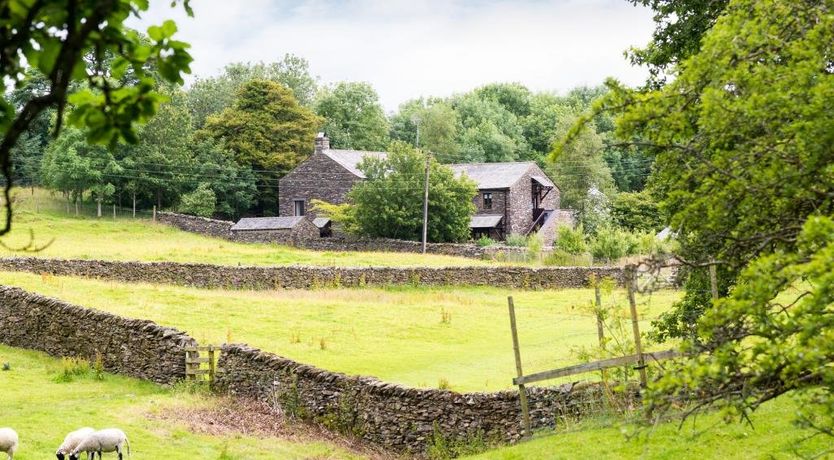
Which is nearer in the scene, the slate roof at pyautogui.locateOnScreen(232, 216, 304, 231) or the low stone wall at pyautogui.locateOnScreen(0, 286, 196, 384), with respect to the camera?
the low stone wall at pyautogui.locateOnScreen(0, 286, 196, 384)

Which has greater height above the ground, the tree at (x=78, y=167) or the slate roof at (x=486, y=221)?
the tree at (x=78, y=167)

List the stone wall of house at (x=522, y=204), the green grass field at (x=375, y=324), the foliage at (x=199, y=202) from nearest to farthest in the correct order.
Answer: the green grass field at (x=375, y=324), the foliage at (x=199, y=202), the stone wall of house at (x=522, y=204)

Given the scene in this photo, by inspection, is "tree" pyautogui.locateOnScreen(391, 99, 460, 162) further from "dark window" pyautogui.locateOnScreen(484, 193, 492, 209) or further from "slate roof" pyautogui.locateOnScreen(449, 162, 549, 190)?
"dark window" pyautogui.locateOnScreen(484, 193, 492, 209)

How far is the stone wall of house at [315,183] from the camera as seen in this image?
250ft

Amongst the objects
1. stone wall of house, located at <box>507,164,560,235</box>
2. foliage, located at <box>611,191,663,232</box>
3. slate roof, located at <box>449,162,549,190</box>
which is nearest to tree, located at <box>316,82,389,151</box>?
slate roof, located at <box>449,162,549,190</box>

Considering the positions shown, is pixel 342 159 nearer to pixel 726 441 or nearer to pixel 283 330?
pixel 283 330

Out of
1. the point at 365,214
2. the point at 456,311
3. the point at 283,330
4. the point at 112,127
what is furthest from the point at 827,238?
the point at 365,214

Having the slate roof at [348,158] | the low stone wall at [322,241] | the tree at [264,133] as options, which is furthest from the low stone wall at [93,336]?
the tree at [264,133]

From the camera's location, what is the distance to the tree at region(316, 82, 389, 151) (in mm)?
100688

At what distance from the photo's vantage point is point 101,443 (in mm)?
14711

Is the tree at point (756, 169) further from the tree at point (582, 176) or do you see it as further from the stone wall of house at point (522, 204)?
the tree at point (582, 176)

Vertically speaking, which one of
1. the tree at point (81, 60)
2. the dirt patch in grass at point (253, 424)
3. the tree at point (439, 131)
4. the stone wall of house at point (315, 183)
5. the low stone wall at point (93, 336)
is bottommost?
the dirt patch in grass at point (253, 424)

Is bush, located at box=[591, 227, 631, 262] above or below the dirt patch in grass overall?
above

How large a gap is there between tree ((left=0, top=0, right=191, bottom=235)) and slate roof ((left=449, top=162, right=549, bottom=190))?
234ft
